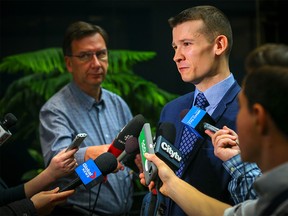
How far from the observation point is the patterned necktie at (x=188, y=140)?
1.93m

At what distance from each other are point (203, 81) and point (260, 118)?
0.79 metres

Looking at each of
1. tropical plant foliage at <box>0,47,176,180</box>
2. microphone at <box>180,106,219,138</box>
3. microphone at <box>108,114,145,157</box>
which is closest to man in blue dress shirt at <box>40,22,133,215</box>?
microphone at <box>108,114,145,157</box>

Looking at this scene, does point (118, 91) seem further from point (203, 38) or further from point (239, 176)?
point (239, 176)

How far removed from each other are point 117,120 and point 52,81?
83 cm

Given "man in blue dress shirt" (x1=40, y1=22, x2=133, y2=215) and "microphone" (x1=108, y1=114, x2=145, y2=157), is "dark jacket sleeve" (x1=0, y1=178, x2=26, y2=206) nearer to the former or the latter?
"man in blue dress shirt" (x1=40, y1=22, x2=133, y2=215)

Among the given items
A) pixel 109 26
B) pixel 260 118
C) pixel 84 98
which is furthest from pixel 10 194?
pixel 109 26

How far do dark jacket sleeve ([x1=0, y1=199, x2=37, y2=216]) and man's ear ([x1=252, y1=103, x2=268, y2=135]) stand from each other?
1148 mm

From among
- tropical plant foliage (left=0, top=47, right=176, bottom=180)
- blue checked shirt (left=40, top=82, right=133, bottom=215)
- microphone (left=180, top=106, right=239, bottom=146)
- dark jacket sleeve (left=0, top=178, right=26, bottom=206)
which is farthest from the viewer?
tropical plant foliage (left=0, top=47, right=176, bottom=180)

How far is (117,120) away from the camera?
2.88 m

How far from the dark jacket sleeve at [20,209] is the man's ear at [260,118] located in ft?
3.77

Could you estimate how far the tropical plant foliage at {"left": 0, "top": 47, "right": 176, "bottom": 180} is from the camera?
3559 millimetres

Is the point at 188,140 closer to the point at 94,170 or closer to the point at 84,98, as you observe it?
the point at 94,170

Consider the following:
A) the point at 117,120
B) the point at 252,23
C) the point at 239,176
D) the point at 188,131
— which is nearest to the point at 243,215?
the point at 239,176

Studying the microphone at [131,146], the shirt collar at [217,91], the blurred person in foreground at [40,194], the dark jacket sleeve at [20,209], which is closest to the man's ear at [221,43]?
the shirt collar at [217,91]
